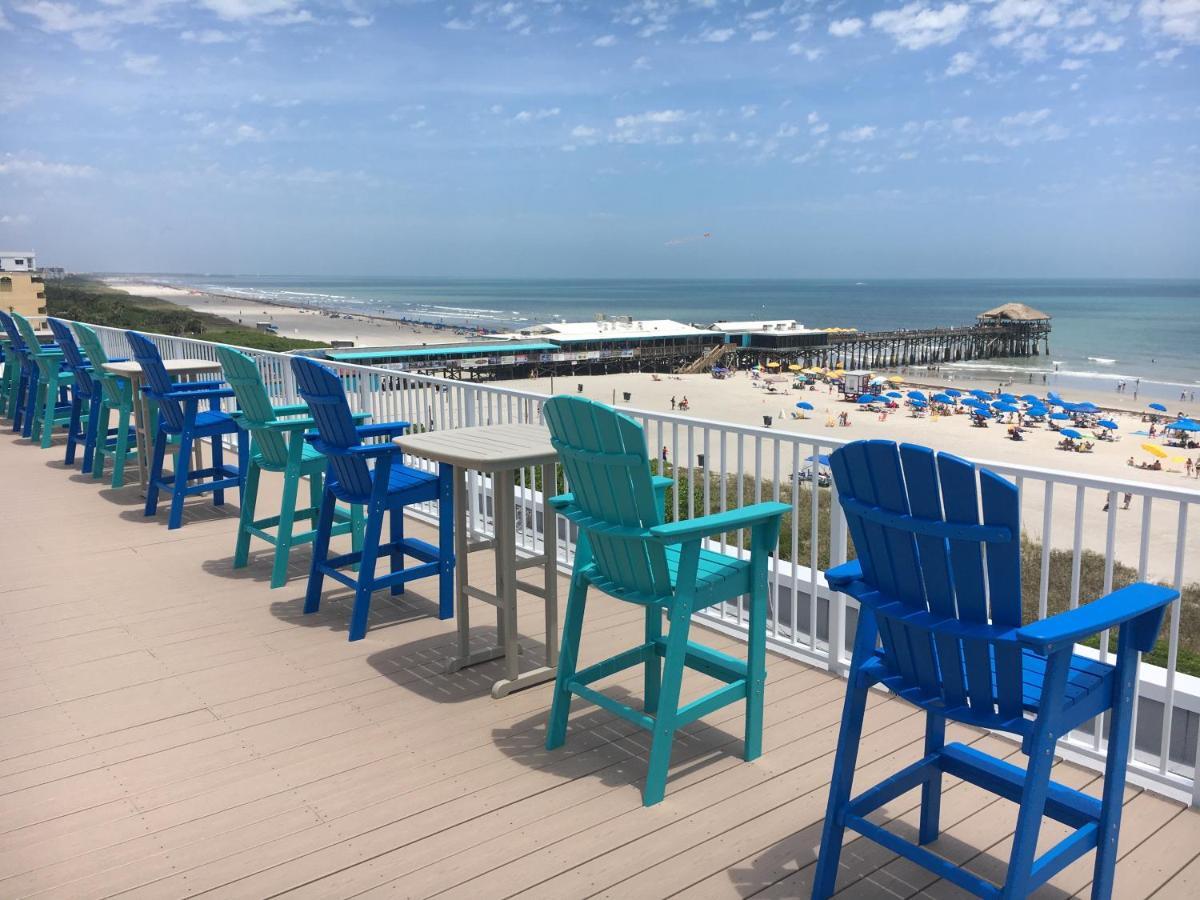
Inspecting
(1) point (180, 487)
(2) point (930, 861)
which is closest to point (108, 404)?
(1) point (180, 487)

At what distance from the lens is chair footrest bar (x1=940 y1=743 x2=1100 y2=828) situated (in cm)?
224

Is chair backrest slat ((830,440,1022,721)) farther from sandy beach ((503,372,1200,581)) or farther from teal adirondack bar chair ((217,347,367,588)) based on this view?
teal adirondack bar chair ((217,347,367,588))

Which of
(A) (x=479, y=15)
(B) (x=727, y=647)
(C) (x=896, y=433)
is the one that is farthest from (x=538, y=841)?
(A) (x=479, y=15)

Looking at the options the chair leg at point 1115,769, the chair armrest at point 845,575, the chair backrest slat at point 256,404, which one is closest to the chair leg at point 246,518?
the chair backrest slat at point 256,404

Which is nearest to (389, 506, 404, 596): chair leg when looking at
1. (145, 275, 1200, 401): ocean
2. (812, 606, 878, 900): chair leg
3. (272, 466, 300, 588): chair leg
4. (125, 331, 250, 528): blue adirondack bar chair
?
(272, 466, 300, 588): chair leg

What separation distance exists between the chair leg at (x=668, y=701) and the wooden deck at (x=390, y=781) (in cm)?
8

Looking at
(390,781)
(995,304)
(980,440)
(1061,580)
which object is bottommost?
(980,440)

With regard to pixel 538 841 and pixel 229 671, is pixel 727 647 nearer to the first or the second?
pixel 538 841

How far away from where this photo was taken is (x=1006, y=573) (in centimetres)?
190

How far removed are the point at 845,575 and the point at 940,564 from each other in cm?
29

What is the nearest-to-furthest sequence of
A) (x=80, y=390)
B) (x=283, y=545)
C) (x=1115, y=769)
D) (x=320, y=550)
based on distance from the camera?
(x=1115, y=769) < (x=320, y=550) < (x=283, y=545) < (x=80, y=390)

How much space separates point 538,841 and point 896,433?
3257 centimetres

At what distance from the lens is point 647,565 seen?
2.84 m

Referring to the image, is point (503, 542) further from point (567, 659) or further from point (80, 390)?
point (80, 390)
